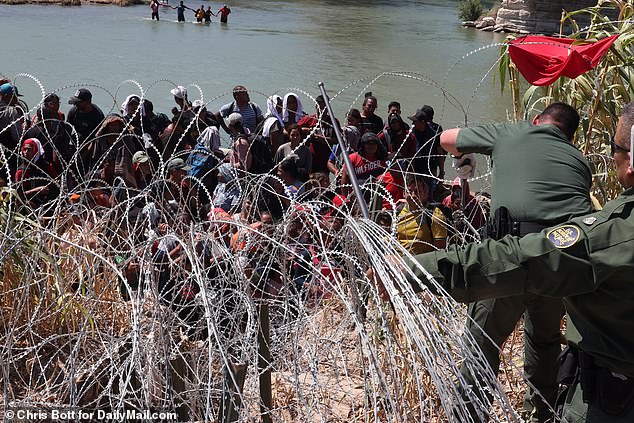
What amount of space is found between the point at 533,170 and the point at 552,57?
183 cm

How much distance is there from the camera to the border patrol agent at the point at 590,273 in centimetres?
233

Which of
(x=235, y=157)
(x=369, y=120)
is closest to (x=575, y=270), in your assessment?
(x=235, y=157)

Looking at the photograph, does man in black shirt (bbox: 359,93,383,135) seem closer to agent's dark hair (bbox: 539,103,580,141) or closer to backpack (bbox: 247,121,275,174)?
backpack (bbox: 247,121,275,174)

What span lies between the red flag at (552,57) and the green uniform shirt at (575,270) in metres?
2.51

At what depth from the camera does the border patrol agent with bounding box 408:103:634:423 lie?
233 centimetres

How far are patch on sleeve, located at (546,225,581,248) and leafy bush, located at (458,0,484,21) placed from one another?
123 feet

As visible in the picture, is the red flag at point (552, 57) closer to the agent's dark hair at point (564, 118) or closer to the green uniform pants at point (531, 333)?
the agent's dark hair at point (564, 118)

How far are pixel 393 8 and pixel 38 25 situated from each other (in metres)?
21.4

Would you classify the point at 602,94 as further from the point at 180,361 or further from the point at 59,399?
the point at 59,399

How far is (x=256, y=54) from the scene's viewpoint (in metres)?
24.6

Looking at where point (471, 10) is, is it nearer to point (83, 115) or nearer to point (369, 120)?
point (369, 120)

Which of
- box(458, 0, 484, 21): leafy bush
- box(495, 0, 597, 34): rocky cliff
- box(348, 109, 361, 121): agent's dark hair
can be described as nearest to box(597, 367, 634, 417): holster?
box(348, 109, 361, 121): agent's dark hair

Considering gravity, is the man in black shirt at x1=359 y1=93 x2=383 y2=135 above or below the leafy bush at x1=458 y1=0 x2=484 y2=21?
below

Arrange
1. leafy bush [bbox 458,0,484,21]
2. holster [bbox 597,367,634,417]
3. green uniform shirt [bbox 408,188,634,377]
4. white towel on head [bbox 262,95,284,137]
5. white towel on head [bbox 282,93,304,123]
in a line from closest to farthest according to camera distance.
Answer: green uniform shirt [bbox 408,188,634,377]
holster [bbox 597,367,634,417]
white towel on head [bbox 262,95,284,137]
white towel on head [bbox 282,93,304,123]
leafy bush [bbox 458,0,484,21]
